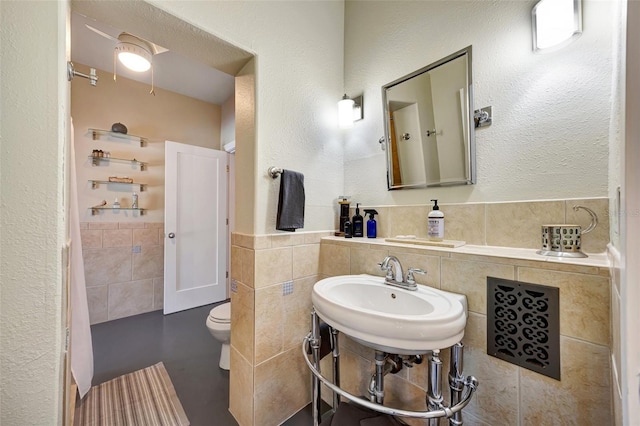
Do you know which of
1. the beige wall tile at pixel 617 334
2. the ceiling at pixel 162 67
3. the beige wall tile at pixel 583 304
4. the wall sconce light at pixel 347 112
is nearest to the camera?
the beige wall tile at pixel 617 334

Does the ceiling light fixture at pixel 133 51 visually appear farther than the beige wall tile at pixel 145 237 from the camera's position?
No

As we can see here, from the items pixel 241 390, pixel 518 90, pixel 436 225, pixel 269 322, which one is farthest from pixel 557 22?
pixel 241 390

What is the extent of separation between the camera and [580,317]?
2.23ft

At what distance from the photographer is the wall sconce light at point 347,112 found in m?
1.54

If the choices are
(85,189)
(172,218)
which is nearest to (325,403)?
(172,218)

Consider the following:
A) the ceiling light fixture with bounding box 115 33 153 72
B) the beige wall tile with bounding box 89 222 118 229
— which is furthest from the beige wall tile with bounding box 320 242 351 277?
the beige wall tile with bounding box 89 222 118 229

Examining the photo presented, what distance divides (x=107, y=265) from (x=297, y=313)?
2.37 metres

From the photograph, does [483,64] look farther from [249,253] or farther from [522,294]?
[249,253]

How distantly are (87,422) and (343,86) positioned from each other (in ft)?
8.19

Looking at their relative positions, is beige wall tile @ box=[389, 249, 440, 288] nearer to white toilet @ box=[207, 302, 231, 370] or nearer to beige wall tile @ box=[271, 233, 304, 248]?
beige wall tile @ box=[271, 233, 304, 248]

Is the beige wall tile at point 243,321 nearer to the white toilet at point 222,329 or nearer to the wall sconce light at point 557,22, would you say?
the white toilet at point 222,329

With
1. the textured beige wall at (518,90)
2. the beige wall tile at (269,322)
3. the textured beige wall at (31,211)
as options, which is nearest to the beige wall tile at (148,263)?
the beige wall tile at (269,322)

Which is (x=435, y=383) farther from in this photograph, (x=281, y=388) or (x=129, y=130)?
(x=129, y=130)

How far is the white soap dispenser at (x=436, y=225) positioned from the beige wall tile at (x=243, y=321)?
925 millimetres
